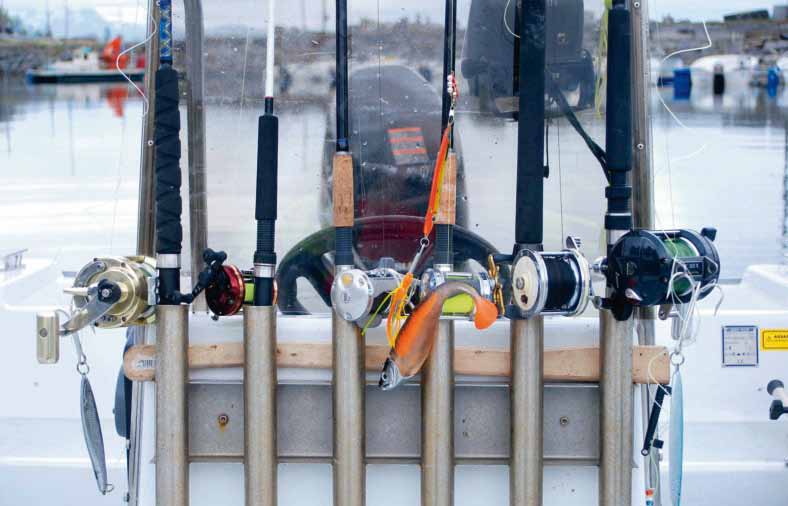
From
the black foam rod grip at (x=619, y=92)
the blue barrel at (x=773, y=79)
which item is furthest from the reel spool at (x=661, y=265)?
the blue barrel at (x=773, y=79)

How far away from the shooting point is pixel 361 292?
6.04 ft

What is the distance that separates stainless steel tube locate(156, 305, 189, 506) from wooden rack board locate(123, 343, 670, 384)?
4 cm

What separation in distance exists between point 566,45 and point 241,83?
2.23ft

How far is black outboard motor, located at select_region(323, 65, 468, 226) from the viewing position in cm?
225

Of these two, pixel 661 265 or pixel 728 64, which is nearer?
pixel 661 265

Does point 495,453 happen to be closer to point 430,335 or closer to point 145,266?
point 430,335

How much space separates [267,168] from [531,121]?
0.50m

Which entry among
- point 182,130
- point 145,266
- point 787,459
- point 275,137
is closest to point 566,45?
point 275,137

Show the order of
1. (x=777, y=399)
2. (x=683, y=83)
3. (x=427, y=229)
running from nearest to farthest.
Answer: (x=427, y=229) < (x=777, y=399) < (x=683, y=83)

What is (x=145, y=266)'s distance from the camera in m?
1.99

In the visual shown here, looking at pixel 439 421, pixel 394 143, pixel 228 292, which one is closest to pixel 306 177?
Answer: pixel 394 143

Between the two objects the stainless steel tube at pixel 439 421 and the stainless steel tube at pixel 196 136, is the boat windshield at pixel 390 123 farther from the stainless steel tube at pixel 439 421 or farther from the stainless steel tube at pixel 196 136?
the stainless steel tube at pixel 439 421

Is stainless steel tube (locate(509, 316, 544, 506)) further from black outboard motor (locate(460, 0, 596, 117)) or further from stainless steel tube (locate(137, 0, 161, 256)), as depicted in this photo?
stainless steel tube (locate(137, 0, 161, 256))

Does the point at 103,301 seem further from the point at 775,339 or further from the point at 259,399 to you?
the point at 775,339
